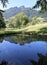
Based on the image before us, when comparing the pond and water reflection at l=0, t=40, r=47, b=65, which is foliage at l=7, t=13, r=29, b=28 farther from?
water reflection at l=0, t=40, r=47, b=65

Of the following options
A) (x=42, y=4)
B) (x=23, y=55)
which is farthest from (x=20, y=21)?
(x=23, y=55)

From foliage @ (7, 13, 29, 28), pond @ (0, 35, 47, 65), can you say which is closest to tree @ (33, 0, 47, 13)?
pond @ (0, 35, 47, 65)

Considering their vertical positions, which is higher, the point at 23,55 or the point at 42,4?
the point at 42,4

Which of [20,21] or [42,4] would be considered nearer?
[42,4]

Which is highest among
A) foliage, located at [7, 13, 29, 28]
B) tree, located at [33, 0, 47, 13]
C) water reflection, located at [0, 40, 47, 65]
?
tree, located at [33, 0, 47, 13]

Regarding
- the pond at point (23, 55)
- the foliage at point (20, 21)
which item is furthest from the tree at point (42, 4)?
the foliage at point (20, 21)

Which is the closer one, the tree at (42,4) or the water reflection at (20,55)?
the water reflection at (20,55)

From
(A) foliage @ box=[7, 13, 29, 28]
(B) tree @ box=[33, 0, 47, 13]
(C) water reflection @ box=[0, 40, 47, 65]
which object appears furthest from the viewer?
(A) foliage @ box=[7, 13, 29, 28]

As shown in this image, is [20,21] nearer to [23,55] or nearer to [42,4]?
[42,4]

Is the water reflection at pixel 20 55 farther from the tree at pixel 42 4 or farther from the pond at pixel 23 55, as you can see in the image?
the tree at pixel 42 4

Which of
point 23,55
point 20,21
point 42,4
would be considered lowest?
point 20,21

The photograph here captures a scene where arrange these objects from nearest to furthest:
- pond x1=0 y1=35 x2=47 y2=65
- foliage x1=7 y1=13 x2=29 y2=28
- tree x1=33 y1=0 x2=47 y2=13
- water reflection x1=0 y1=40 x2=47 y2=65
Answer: pond x1=0 y1=35 x2=47 y2=65 < water reflection x1=0 y1=40 x2=47 y2=65 < tree x1=33 y1=0 x2=47 y2=13 < foliage x1=7 y1=13 x2=29 y2=28

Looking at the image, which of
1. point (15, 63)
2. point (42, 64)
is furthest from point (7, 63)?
point (42, 64)

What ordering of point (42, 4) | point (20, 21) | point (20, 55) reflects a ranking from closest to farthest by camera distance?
point (20, 55) < point (42, 4) < point (20, 21)
